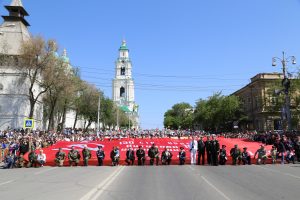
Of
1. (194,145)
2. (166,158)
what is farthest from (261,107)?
(166,158)

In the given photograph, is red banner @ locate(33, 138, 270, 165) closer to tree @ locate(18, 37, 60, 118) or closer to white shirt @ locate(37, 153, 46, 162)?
white shirt @ locate(37, 153, 46, 162)

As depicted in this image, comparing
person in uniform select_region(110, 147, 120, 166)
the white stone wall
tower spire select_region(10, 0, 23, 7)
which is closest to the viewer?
person in uniform select_region(110, 147, 120, 166)

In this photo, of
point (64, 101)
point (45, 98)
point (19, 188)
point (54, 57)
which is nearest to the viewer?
point (19, 188)

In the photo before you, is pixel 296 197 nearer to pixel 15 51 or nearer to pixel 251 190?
pixel 251 190

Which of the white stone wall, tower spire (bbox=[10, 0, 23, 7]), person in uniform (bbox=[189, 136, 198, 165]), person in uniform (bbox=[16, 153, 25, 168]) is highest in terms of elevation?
tower spire (bbox=[10, 0, 23, 7])

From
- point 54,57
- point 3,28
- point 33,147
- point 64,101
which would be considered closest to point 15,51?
point 3,28

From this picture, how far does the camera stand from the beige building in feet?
260

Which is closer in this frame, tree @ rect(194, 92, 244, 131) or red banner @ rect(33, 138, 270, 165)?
red banner @ rect(33, 138, 270, 165)

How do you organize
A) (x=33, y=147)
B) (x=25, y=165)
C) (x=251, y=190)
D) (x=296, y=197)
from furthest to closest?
1. (x=33, y=147)
2. (x=25, y=165)
3. (x=251, y=190)
4. (x=296, y=197)

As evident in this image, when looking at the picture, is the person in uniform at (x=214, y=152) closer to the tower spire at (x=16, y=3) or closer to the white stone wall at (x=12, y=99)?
the white stone wall at (x=12, y=99)

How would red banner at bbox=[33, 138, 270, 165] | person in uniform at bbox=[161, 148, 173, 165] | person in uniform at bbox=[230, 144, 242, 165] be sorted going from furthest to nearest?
1. red banner at bbox=[33, 138, 270, 165]
2. person in uniform at bbox=[161, 148, 173, 165]
3. person in uniform at bbox=[230, 144, 242, 165]

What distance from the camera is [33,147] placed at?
2736 centimetres

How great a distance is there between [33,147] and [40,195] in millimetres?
16877

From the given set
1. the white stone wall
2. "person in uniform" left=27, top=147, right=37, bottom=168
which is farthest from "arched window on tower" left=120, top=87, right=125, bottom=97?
"person in uniform" left=27, top=147, right=37, bottom=168
